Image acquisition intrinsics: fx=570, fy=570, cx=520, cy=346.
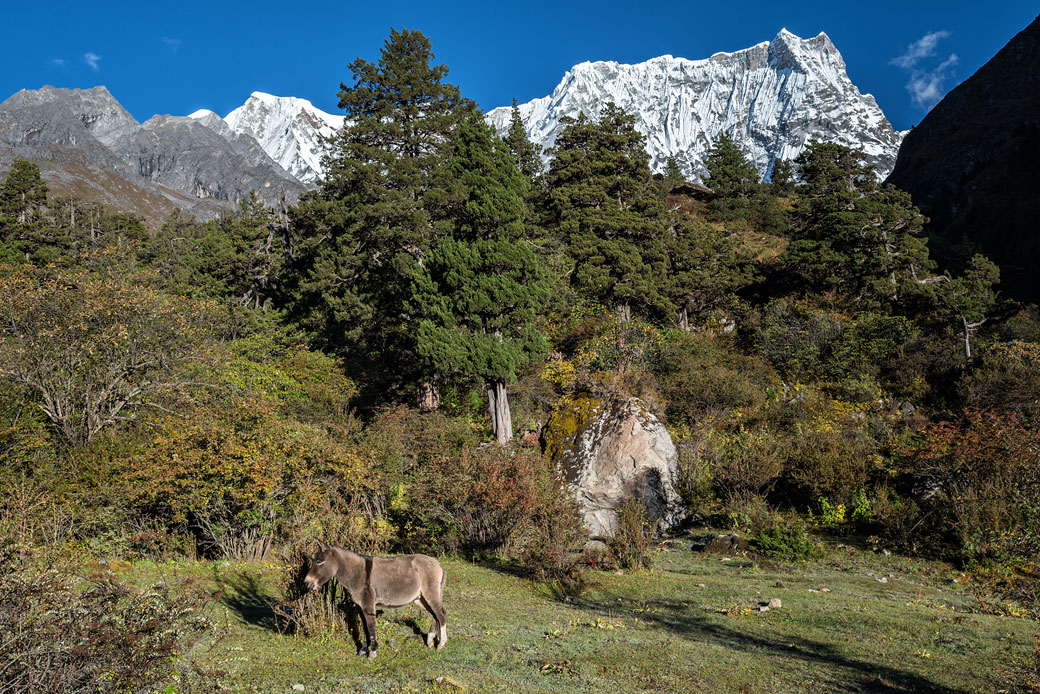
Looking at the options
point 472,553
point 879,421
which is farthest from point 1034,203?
point 472,553

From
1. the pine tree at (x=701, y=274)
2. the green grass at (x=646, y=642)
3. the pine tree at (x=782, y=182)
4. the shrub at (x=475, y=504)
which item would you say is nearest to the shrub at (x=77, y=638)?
the green grass at (x=646, y=642)

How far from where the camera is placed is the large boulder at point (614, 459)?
15930mm

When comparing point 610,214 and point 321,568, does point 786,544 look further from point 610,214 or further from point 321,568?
point 610,214

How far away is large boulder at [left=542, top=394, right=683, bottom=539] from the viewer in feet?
52.3

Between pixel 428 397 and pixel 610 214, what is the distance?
1513cm

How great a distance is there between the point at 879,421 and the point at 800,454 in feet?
16.1

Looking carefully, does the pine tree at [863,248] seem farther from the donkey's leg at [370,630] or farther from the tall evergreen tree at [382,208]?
the donkey's leg at [370,630]

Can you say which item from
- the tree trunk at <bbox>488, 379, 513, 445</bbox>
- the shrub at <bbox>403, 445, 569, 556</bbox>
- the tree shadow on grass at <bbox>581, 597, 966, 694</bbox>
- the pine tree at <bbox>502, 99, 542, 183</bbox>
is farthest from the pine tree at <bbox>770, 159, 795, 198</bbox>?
the tree shadow on grass at <bbox>581, 597, 966, 694</bbox>

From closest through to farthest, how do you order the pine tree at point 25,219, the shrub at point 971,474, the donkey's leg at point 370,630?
the donkey's leg at point 370,630 → the shrub at point 971,474 → the pine tree at point 25,219

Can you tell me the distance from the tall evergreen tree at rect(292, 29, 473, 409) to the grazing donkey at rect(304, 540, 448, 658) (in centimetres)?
1664

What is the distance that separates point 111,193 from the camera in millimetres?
132375

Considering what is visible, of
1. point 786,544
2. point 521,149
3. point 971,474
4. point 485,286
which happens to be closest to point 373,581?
point 786,544

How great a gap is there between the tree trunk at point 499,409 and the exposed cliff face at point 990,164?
34569mm

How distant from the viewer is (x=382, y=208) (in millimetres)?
24844
